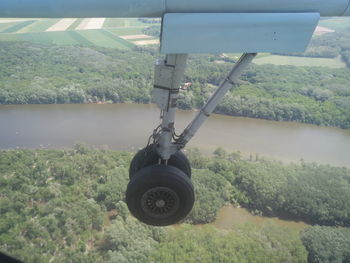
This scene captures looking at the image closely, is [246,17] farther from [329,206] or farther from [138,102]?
[138,102]

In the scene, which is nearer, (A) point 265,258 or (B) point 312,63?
(A) point 265,258

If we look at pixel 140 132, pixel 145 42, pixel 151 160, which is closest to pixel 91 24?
pixel 145 42

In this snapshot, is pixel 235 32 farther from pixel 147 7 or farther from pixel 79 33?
pixel 79 33

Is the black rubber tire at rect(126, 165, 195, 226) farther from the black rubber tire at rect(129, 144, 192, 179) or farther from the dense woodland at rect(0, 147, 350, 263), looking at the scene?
the dense woodland at rect(0, 147, 350, 263)

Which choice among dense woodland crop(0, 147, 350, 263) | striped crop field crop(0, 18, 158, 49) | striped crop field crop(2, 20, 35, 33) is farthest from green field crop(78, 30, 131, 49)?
dense woodland crop(0, 147, 350, 263)

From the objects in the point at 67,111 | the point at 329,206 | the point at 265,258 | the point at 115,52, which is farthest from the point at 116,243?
the point at 115,52

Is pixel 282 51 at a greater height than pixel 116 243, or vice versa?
pixel 282 51

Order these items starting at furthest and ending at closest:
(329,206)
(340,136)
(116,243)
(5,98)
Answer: (5,98) → (340,136) → (329,206) → (116,243)
